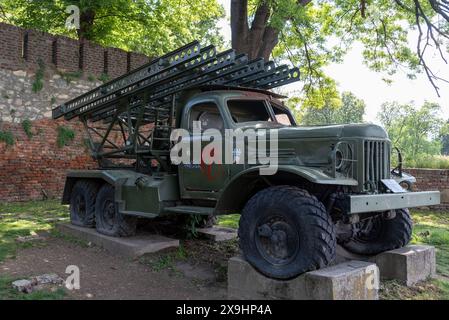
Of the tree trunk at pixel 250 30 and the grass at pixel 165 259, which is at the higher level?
the tree trunk at pixel 250 30

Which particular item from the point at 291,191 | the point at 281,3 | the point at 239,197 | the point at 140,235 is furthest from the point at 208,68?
the point at 281,3

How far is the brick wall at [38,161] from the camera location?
38.3ft

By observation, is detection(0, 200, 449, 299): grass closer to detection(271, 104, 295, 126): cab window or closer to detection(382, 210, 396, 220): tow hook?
detection(382, 210, 396, 220): tow hook

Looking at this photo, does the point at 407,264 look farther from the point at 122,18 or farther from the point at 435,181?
the point at 122,18

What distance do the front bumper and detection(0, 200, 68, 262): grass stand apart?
440cm

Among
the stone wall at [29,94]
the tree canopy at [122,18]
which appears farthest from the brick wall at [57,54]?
the tree canopy at [122,18]

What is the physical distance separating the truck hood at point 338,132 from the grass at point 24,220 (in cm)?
395

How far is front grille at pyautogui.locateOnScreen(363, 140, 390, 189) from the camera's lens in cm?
496

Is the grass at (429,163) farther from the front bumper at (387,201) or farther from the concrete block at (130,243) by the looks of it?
the concrete block at (130,243)

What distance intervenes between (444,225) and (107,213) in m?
6.84

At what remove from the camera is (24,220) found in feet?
29.7

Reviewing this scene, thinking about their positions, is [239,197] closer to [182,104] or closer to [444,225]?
[182,104]

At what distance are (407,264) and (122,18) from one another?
13.4 m

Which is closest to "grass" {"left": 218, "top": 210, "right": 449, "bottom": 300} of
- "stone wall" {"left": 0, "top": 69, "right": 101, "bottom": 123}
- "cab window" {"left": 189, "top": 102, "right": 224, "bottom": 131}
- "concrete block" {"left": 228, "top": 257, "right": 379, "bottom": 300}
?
"concrete block" {"left": 228, "top": 257, "right": 379, "bottom": 300}
